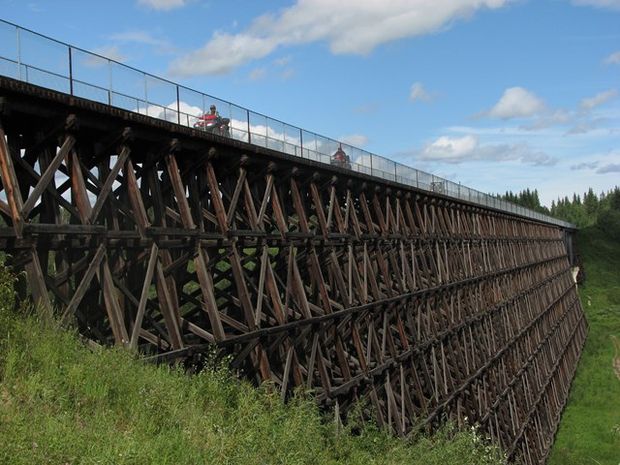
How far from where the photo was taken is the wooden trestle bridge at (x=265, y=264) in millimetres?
6867

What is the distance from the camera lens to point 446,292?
1828 cm

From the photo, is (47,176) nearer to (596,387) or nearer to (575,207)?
(596,387)

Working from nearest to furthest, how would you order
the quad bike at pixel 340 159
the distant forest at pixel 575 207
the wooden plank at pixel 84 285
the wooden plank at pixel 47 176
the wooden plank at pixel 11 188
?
the wooden plank at pixel 11 188 → the wooden plank at pixel 47 176 → the wooden plank at pixel 84 285 → the quad bike at pixel 340 159 → the distant forest at pixel 575 207

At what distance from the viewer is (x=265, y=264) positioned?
972 cm

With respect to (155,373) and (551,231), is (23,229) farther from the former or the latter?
(551,231)

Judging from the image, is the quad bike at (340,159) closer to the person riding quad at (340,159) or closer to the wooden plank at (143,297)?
the person riding quad at (340,159)

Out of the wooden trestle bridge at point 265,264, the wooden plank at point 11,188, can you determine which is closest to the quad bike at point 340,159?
the wooden trestle bridge at point 265,264

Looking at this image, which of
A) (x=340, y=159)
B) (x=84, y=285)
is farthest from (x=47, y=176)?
(x=340, y=159)

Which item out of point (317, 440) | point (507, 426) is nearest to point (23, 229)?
point (317, 440)

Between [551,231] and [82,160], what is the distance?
139 feet

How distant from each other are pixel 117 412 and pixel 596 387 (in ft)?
108

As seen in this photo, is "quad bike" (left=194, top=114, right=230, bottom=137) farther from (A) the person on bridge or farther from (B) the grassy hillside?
(B) the grassy hillside

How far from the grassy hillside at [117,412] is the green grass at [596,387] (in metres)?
6.25

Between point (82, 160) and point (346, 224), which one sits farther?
point (346, 224)
